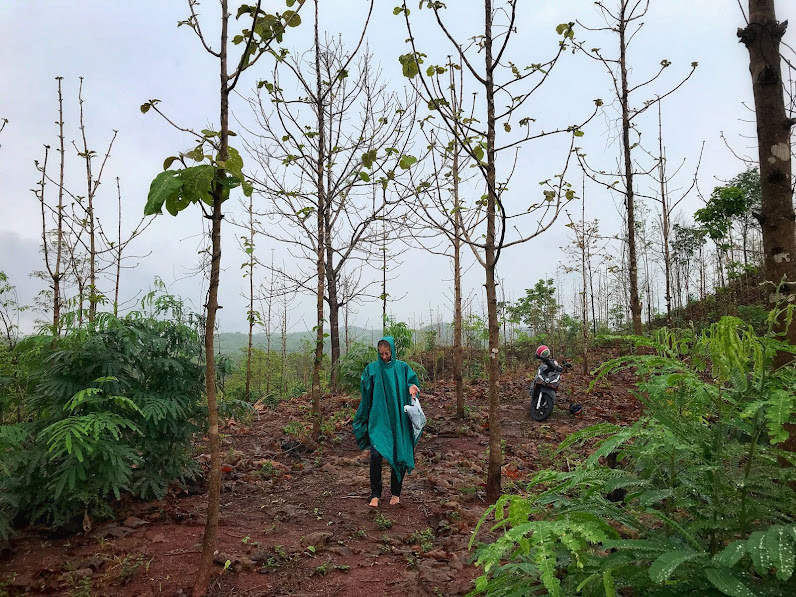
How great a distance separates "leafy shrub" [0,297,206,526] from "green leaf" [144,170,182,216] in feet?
5.86

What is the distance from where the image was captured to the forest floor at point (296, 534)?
3.33 m

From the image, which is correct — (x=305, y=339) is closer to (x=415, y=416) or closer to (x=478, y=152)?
(x=415, y=416)

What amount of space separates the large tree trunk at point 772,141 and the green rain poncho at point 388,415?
3.32 metres

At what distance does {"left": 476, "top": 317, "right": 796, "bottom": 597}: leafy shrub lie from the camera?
49.9 inches

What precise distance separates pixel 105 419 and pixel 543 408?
23.4 feet

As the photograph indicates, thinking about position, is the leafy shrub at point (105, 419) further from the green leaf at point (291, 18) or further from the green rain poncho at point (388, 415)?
the green leaf at point (291, 18)

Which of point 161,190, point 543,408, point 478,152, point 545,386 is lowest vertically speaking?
point 543,408

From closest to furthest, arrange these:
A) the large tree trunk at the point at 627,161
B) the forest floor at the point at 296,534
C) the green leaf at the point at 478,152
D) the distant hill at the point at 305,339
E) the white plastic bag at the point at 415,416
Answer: the forest floor at the point at 296,534
the green leaf at the point at 478,152
the white plastic bag at the point at 415,416
the large tree trunk at the point at 627,161
the distant hill at the point at 305,339

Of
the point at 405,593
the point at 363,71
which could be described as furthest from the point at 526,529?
the point at 363,71

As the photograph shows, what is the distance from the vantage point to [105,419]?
143 inches

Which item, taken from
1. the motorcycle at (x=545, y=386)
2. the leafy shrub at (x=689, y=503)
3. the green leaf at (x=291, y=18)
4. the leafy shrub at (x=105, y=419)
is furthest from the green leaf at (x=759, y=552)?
the motorcycle at (x=545, y=386)

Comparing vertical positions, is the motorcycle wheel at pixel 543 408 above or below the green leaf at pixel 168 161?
→ below

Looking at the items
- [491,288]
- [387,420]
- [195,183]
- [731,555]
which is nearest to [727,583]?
[731,555]

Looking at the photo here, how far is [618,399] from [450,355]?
7.77 meters
